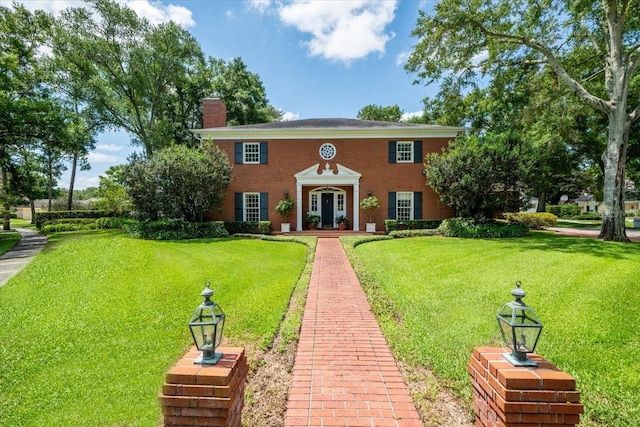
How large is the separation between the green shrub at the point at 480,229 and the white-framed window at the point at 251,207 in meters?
10.2

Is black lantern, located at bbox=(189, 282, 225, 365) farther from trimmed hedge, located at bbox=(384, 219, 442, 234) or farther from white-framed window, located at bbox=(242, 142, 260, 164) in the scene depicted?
white-framed window, located at bbox=(242, 142, 260, 164)

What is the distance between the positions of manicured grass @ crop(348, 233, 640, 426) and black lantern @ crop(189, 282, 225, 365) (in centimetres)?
264

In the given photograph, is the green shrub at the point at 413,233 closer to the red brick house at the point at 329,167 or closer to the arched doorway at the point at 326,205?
the red brick house at the point at 329,167

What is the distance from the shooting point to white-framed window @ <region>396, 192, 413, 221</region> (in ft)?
57.5

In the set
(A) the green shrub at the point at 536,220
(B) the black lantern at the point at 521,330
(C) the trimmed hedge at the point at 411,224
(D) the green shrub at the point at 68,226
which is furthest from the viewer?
(A) the green shrub at the point at 536,220

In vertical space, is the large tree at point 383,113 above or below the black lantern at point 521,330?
above

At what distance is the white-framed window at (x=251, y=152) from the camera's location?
1778 centimetres

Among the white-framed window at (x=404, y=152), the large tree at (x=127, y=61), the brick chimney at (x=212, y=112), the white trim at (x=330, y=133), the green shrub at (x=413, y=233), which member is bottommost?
the green shrub at (x=413, y=233)

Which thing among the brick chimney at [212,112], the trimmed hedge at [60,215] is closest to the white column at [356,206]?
the brick chimney at [212,112]

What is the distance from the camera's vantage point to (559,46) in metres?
14.3

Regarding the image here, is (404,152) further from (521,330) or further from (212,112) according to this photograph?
(521,330)

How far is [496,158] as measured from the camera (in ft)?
46.8

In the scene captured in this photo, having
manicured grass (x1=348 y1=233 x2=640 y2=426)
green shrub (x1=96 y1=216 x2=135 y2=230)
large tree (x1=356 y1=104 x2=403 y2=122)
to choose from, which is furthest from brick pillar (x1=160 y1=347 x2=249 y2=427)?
large tree (x1=356 y1=104 x2=403 y2=122)

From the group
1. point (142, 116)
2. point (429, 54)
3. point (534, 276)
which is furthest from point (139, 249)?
point (142, 116)
